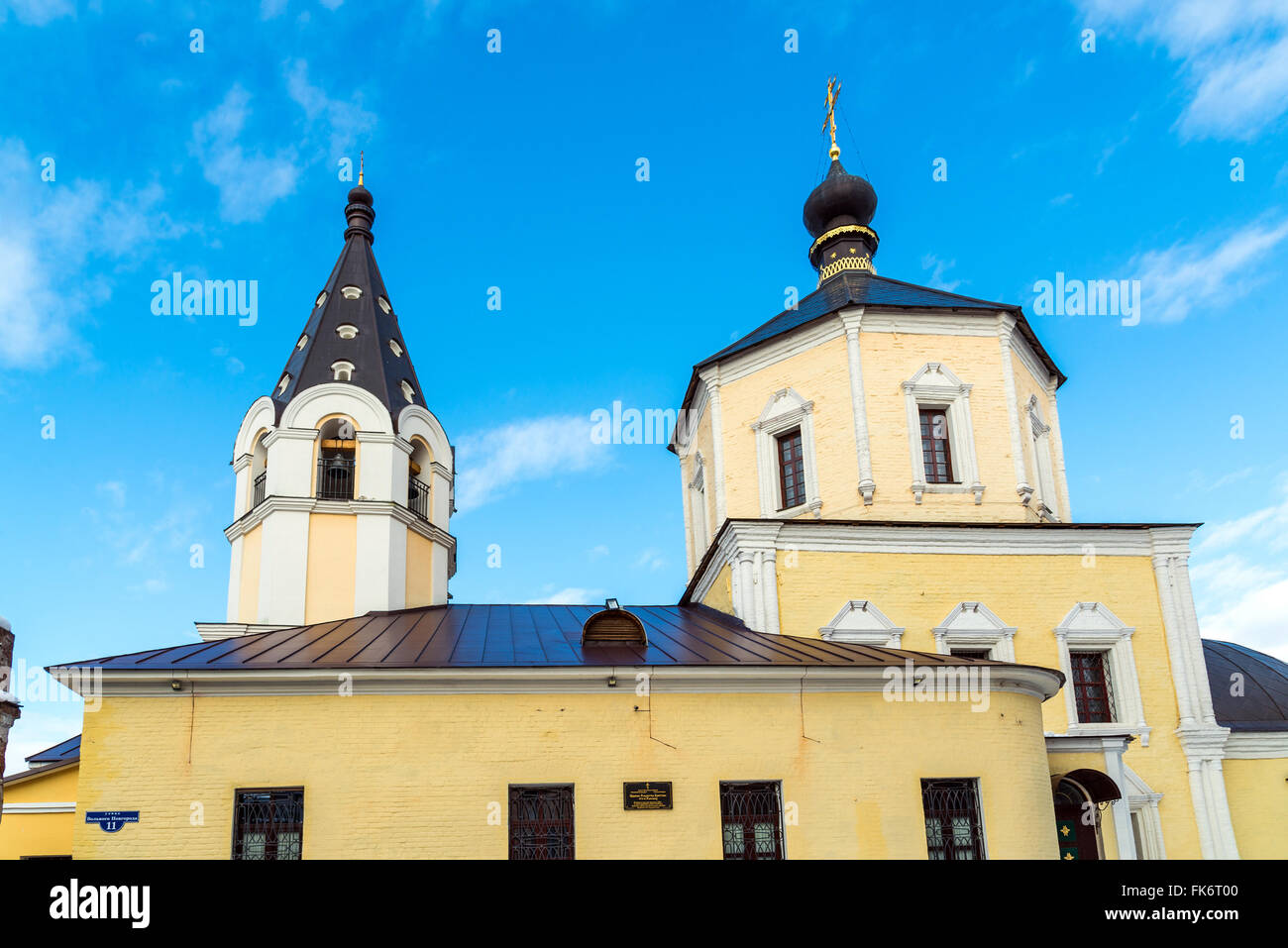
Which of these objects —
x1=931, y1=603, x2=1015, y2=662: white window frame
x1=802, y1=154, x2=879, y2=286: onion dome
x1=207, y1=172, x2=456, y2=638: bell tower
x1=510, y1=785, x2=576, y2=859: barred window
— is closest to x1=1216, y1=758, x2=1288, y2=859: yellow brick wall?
x1=931, y1=603, x2=1015, y2=662: white window frame

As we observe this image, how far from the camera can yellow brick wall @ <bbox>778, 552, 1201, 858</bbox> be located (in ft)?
50.6

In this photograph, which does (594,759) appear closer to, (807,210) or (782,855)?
(782,855)

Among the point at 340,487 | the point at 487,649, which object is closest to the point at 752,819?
the point at 487,649

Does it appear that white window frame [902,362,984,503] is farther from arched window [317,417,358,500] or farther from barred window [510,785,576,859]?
arched window [317,417,358,500]

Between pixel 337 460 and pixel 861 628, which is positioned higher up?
pixel 337 460

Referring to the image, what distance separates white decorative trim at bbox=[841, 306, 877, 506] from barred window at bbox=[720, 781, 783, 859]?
629cm

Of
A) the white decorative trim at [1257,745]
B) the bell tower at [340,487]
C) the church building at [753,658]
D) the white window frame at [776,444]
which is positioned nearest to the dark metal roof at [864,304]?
the church building at [753,658]

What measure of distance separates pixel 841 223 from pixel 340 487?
11773 mm

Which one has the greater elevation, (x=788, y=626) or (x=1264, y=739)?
(x=788, y=626)

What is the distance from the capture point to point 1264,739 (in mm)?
16781

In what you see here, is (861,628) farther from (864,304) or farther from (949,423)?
(864,304)

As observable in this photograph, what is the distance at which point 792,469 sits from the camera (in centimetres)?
1805
